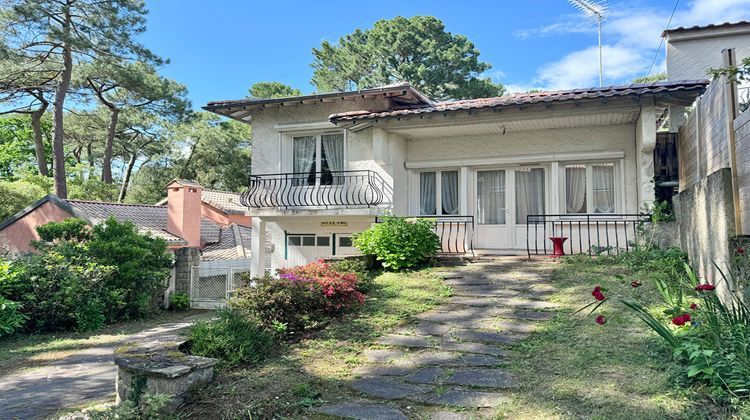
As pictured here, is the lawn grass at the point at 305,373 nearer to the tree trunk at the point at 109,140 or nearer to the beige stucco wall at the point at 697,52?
the beige stucco wall at the point at 697,52

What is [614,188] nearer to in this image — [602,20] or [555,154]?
[555,154]

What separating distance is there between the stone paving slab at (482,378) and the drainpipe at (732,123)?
8.67ft

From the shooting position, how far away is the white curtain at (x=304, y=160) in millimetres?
13373

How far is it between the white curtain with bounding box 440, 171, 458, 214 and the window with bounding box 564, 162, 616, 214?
8.93 feet

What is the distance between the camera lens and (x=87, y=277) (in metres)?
10.2

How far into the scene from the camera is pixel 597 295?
441 cm

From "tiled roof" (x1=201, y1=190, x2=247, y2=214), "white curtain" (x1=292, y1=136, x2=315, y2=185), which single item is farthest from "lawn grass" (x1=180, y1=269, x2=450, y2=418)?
"tiled roof" (x1=201, y1=190, x2=247, y2=214)

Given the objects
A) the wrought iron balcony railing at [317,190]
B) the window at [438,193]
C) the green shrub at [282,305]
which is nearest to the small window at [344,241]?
the wrought iron balcony railing at [317,190]

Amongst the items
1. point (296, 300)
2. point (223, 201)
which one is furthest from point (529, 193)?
point (223, 201)

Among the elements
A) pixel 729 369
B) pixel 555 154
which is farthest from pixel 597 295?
pixel 555 154

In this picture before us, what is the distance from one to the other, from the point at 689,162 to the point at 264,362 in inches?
300

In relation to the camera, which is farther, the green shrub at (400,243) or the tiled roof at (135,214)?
the tiled roof at (135,214)

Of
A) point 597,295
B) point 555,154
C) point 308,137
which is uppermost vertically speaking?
point 308,137

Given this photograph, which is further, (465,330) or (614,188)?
(614,188)
